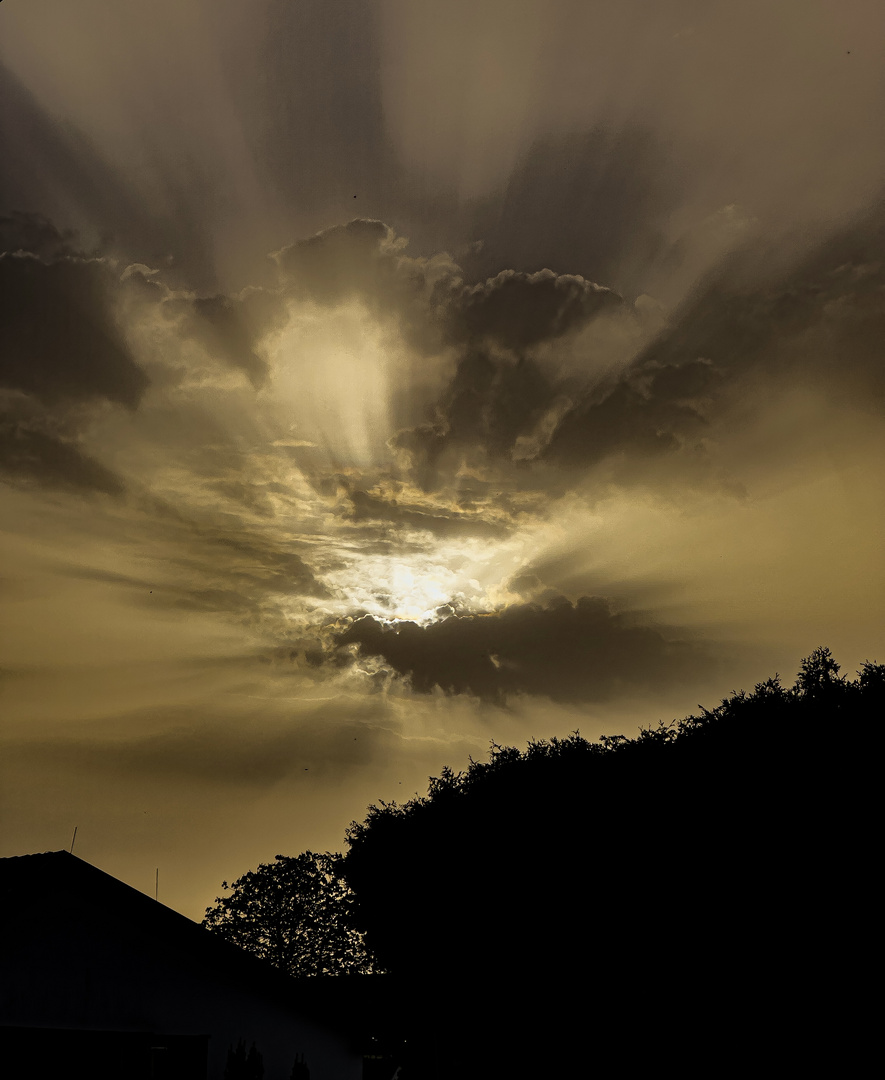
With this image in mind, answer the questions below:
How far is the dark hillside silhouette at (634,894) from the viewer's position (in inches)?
982

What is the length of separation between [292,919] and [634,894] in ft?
196

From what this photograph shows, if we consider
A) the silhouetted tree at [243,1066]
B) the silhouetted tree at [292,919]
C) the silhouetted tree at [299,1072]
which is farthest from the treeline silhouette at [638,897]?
the silhouetted tree at [292,919]

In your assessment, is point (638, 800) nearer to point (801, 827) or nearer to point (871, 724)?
point (801, 827)

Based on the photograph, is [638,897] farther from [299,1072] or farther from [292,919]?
[292,919]

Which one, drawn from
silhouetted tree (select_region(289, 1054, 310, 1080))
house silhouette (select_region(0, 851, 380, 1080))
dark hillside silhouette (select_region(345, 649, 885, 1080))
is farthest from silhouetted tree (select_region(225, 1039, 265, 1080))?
dark hillside silhouette (select_region(345, 649, 885, 1080))

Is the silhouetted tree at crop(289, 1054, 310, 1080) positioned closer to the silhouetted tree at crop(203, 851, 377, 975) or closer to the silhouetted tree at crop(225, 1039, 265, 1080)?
the silhouetted tree at crop(225, 1039, 265, 1080)

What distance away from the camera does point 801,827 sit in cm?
2495

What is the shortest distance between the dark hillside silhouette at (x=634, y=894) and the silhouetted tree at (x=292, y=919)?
44.8m

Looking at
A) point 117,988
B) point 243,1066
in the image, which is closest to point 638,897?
point 243,1066

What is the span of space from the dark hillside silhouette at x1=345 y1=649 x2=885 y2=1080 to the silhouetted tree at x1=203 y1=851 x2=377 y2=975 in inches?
1763

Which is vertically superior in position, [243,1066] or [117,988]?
[117,988]

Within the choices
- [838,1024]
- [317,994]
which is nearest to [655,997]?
[838,1024]

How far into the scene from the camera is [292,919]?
256 ft

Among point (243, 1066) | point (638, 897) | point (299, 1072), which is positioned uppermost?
point (638, 897)
